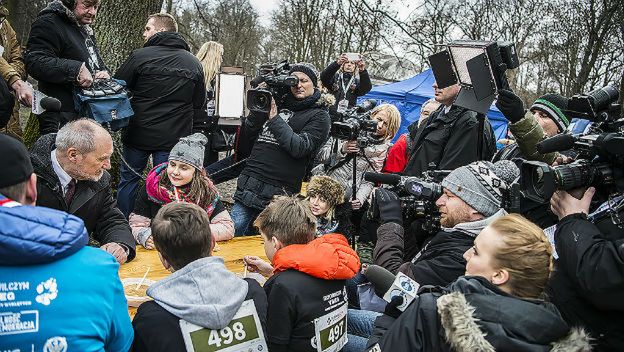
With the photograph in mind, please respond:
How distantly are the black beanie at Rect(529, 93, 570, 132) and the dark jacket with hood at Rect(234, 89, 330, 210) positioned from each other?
1.56 meters

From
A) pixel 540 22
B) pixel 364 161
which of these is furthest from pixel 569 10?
pixel 364 161

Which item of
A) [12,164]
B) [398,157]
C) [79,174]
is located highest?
[12,164]

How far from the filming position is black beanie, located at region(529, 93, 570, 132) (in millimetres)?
3199

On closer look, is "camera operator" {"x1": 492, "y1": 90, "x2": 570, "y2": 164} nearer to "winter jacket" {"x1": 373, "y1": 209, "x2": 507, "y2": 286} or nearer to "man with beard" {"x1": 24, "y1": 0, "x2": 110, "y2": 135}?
"winter jacket" {"x1": 373, "y1": 209, "x2": 507, "y2": 286}

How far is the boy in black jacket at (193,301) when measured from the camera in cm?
179

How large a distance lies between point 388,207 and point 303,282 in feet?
2.41

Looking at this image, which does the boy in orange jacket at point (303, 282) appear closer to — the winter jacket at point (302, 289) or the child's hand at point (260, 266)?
the winter jacket at point (302, 289)

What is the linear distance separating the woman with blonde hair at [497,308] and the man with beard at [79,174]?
173 cm

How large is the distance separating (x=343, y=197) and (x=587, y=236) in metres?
2.23

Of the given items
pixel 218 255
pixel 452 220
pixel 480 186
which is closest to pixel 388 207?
pixel 452 220

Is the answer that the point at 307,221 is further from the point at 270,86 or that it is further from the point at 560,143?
the point at 270,86

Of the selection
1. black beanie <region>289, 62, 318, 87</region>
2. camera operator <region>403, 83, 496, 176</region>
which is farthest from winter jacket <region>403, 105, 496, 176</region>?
black beanie <region>289, 62, 318, 87</region>

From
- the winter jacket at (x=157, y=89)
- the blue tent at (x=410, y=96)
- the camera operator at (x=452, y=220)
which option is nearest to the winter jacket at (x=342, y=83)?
the winter jacket at (x=157, y=89)

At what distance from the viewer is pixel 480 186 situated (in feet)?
8.15
